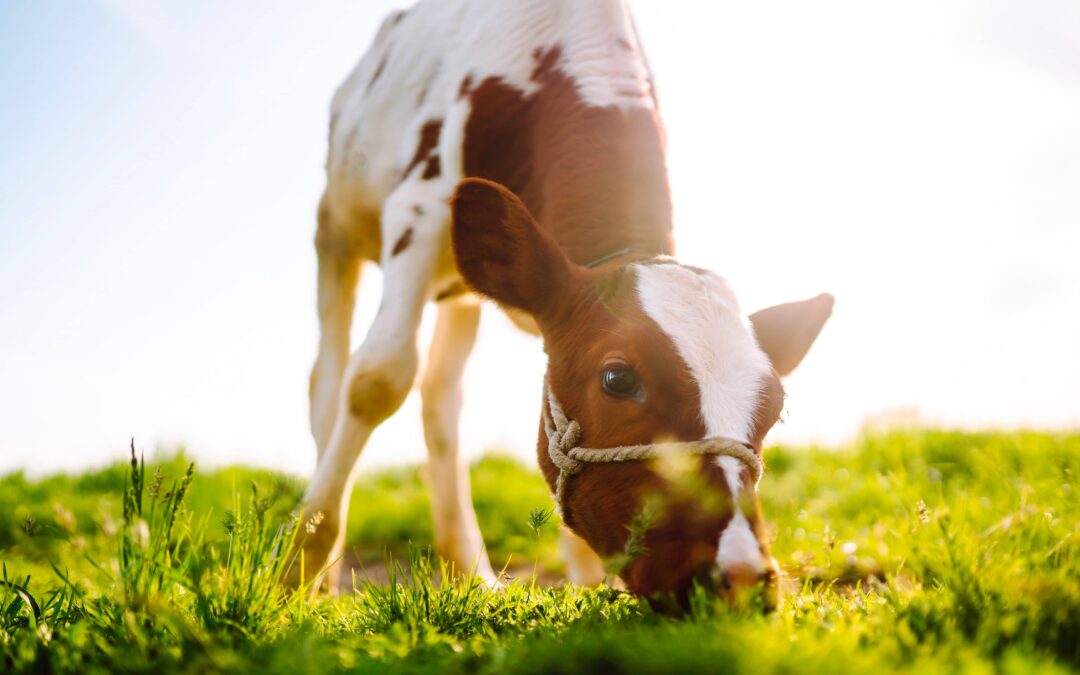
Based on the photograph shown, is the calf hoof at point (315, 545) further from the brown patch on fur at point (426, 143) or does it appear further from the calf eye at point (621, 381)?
the brown patch on fur at point (426, 143)

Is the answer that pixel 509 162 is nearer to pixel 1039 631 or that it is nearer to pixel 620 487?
pixel 620 487

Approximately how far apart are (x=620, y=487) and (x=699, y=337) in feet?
→ 1.48

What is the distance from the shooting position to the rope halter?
1.98m

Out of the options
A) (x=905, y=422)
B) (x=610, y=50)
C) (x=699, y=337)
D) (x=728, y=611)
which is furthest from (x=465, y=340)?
(x=905, y=422)

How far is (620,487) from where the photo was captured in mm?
2121

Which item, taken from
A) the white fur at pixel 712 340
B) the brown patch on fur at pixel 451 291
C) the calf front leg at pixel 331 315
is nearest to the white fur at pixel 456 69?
the calf front leg at pixel 331 315

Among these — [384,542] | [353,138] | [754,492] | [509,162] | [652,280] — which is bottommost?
[384,542]

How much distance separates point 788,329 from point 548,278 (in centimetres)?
92

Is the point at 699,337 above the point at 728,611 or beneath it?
above

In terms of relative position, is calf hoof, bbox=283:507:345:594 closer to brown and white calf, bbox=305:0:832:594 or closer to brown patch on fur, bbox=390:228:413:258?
brown and white calf, bbox=305:0:832:594

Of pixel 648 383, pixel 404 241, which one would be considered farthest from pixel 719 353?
pixel 404 241

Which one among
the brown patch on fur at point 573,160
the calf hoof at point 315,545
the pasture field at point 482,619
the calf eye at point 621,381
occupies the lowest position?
the calf hoof at point 315,545

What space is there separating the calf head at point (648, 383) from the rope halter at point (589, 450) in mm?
21

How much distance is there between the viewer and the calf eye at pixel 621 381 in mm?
2184
